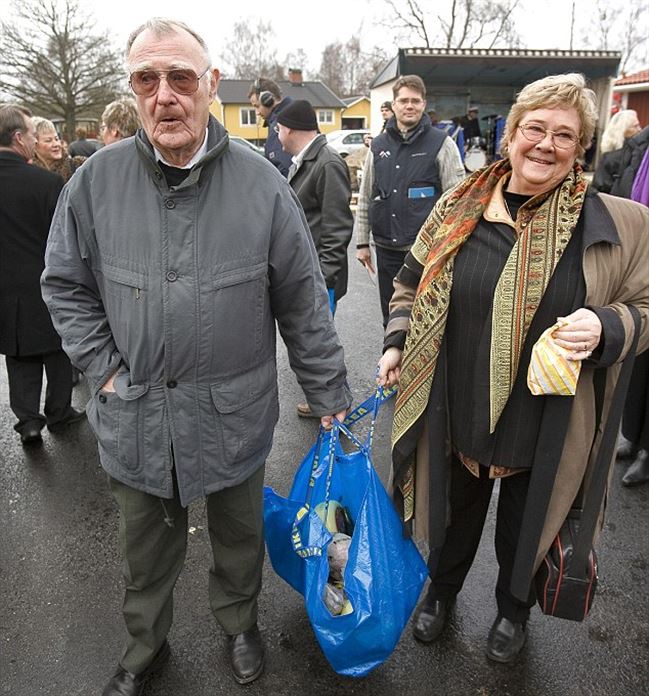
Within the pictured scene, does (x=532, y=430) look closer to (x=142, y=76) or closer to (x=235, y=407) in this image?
(x=235, y=407)

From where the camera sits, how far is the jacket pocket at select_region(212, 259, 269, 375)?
174cm

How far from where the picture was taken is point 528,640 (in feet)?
7.70

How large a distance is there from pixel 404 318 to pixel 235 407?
0.71 meters

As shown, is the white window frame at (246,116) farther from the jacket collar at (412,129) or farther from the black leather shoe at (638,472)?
the black leather shoe at (638,472)

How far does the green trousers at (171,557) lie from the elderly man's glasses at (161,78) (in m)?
1.22

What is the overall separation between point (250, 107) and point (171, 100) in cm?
5345

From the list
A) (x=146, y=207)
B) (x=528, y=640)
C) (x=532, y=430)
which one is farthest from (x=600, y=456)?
(x=146, y=207)

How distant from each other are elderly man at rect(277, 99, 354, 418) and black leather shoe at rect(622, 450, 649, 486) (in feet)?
7.04

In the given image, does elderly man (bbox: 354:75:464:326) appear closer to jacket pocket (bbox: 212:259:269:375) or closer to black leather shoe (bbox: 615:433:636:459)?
black leather shoe (bbox: 615:433:636:459)

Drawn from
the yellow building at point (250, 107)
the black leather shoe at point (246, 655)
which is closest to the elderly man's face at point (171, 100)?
→ the black leather shoe at point (246, 655)

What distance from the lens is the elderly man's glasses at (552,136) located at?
5.81 feet

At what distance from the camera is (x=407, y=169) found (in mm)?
4281

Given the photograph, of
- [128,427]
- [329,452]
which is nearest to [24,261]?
[128,427]

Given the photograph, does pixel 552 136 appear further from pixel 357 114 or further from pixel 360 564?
pixel 357 114
